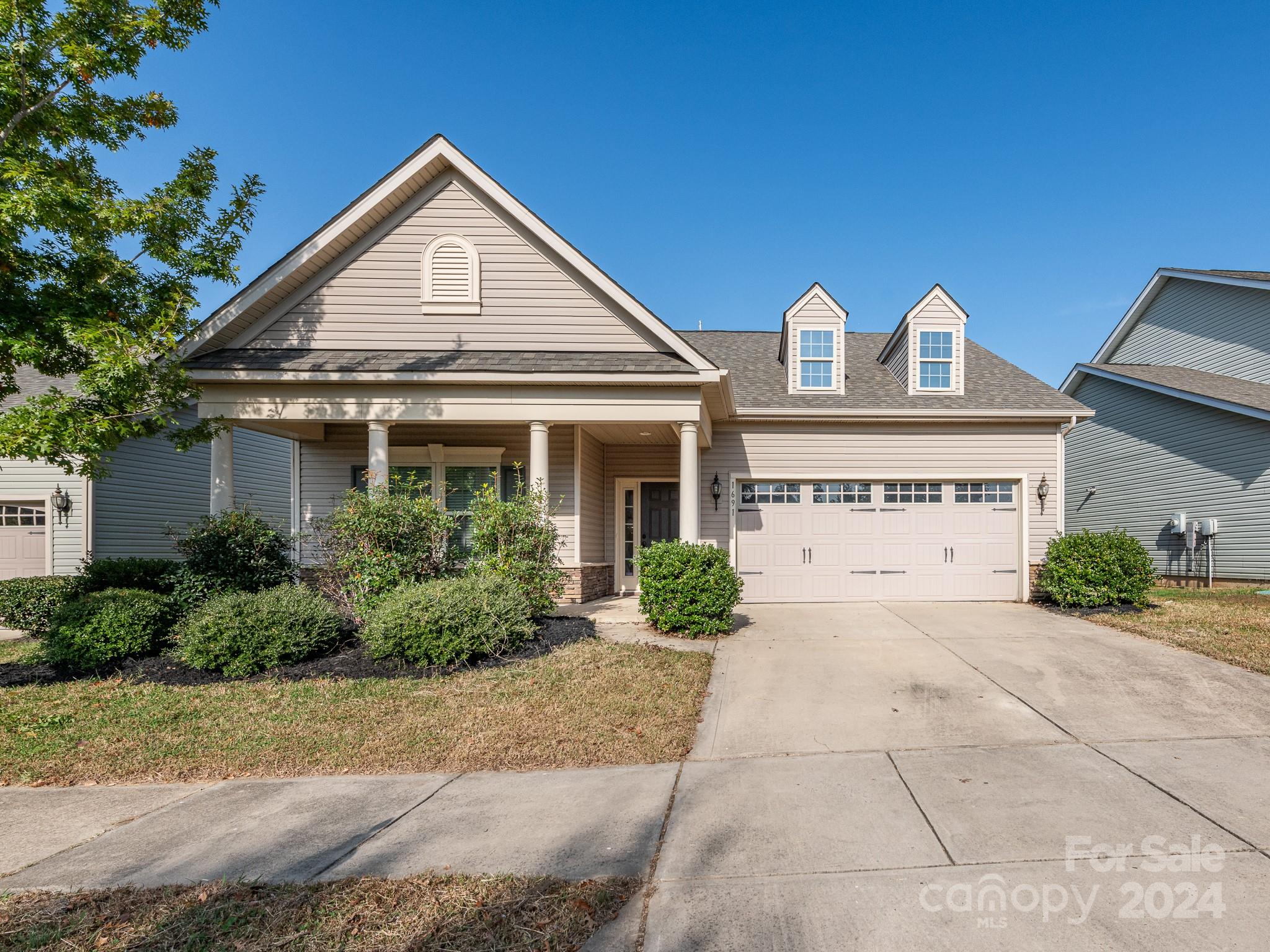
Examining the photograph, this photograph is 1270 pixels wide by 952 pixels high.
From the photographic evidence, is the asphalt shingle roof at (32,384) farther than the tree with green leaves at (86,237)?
Yes

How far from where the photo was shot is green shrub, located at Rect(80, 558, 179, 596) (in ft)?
32.1

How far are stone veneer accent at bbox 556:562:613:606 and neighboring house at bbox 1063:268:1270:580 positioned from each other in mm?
12554

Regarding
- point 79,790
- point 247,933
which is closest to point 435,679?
point 79,790

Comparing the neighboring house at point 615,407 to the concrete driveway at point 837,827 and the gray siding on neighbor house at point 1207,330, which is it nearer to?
the concrete driveway at point 837,827

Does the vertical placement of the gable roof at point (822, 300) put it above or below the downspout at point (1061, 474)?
above

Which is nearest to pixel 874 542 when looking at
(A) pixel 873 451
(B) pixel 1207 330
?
(A) pixel 873 451

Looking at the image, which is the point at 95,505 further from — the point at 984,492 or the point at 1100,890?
the point at 984,492

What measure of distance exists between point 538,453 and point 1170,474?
47.5 ft

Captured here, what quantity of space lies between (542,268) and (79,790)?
8620 millimetres

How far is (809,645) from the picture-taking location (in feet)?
27.1

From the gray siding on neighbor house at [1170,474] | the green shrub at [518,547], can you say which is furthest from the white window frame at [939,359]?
the green shrub at [518,547]

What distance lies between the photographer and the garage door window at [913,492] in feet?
40.5

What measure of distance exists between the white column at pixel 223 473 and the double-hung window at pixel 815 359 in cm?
989

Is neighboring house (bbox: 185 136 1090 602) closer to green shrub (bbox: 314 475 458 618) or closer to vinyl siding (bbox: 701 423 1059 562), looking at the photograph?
vinyl siding (bbox: 701 423 1059 562)
